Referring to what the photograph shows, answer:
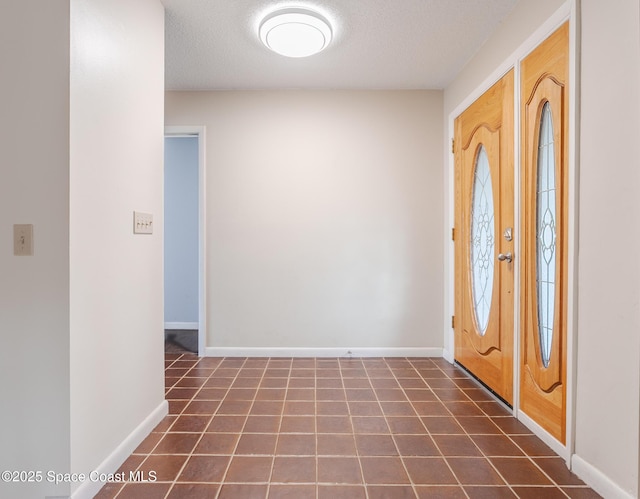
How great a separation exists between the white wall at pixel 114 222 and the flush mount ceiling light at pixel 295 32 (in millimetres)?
658

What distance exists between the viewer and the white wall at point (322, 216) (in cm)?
331

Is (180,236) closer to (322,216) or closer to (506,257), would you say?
(322,216)

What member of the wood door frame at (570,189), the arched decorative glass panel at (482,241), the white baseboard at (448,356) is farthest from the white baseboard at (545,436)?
the white baseboard at (448,356)

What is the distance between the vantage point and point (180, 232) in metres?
4.64

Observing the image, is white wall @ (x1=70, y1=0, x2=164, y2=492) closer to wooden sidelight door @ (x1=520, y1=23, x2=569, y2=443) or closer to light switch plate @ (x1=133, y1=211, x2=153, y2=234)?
light switch plate @ (x1=133, y1=211, x2=153, y2=234)

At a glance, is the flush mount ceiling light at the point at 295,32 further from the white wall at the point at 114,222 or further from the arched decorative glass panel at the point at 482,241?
the arched decorative glass panel at the point at 482,241

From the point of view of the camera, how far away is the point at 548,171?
1.88 m

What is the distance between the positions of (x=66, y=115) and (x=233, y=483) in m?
1.62

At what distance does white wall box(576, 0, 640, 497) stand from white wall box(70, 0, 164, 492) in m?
2.07

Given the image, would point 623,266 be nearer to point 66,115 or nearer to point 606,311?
point 606,311

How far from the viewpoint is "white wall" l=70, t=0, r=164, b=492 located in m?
1.38

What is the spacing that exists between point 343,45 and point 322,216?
1383mm

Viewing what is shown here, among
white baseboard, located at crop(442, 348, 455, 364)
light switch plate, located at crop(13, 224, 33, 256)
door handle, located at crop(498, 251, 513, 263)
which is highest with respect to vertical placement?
light switch plate, located at crop(13, 224, 33, 256)

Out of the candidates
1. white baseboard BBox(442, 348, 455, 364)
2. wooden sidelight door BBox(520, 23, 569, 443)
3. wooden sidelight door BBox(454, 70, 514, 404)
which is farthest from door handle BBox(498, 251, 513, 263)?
white baseboard BBox(442, 348, 455, 364)
